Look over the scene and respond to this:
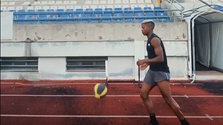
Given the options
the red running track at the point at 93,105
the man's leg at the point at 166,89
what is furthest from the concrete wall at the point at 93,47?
the man's leg at the point at 166,89

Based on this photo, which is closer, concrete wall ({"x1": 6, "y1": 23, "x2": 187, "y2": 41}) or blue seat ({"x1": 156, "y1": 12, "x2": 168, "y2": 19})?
concrete wall ({"x1": 6, "y1": 23, "x2": 187, "y2": 41})

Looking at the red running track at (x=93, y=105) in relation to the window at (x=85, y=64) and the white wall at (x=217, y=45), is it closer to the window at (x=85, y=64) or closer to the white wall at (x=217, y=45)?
the window at (x=85, y=64)

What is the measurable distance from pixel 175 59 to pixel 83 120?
16.7 feet

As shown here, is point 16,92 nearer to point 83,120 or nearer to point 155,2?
point 83,120

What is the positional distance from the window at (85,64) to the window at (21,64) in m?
1.32

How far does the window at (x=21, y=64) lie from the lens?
859 centimetres

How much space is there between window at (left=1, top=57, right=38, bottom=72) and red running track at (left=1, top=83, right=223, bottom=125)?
1193 mm

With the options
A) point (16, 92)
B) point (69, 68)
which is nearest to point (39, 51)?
point (69, 68)

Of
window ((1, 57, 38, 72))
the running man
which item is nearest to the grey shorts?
the running man

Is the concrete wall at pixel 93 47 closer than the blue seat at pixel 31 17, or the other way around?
the concrete wall at pixel 93 47

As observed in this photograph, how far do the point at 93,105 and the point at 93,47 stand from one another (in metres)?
3.43

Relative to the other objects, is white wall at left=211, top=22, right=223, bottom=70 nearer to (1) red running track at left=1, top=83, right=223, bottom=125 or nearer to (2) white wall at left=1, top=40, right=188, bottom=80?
(2) white wall at left=1, top=40, right=188, bottom=80

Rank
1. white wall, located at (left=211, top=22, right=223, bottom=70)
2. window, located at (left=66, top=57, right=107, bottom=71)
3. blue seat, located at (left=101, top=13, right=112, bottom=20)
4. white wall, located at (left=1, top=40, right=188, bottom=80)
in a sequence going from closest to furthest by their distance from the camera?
white wall, located at (left=1, top=40, right=188, bottom=80) < window, located at (left=66, top=57, right=107, bottom=71) < white wall, located at (left=211, top=22, right=223, bottom=70) < blue seat, located at (left=101, top=13, right=112, bottom=20)

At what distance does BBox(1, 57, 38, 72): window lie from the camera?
338 inches
